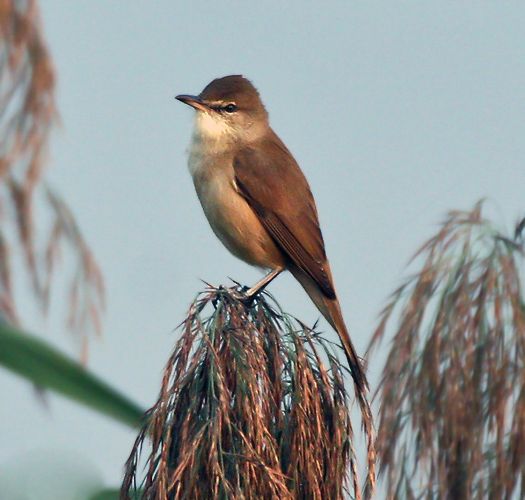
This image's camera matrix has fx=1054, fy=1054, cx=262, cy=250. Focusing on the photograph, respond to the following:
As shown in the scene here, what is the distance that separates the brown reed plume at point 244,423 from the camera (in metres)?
2.46

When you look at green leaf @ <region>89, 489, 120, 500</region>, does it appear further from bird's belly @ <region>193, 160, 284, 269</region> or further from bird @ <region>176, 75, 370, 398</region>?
bird's belly @ <region>193, 160, 284, 269</region>

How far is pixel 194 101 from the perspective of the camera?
527cm

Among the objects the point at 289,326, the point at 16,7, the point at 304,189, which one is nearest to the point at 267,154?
the point at 304,189

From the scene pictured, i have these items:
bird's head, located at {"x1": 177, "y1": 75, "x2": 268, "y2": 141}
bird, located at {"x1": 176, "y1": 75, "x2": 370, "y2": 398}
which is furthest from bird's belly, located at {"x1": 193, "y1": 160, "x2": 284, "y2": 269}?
bird's head, located at {"x1": 177, "y1": 75, "x2": 268, "y2": 141}

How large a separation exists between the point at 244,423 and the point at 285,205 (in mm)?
2488

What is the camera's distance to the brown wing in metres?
→ 4.75

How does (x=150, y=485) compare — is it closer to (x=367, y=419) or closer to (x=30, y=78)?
(x=367, y=419)

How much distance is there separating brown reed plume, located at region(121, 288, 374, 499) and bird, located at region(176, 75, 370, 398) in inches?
65.9

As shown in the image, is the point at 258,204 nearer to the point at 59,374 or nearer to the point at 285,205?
the point at 285,205

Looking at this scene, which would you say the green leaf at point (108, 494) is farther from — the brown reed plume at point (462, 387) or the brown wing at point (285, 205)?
the brown wing at point (285, 205)

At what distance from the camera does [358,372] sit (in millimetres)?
3311

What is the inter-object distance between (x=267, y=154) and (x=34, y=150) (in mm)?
2166

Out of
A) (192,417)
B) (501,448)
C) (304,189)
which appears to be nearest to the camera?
(501,448)

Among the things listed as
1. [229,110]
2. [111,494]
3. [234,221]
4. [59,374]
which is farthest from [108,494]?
[229,110]
